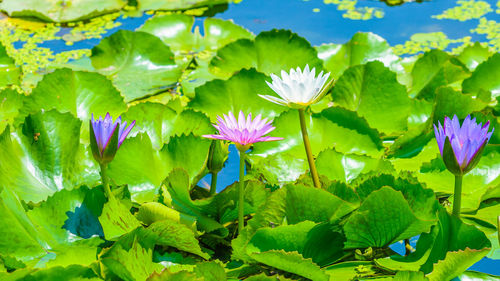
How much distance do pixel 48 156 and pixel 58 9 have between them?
1.20m

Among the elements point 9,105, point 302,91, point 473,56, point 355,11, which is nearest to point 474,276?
point 302,91

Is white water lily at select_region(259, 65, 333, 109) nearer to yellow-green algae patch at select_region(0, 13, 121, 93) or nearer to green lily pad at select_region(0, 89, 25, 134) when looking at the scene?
green lily pad at select_region(0, 89, 25, 134)

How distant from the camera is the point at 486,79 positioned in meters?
1.45

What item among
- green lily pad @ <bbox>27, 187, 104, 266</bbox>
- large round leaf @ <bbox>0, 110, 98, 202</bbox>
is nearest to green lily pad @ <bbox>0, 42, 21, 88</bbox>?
large round leaf @ <bbox>0, 110, 98, 202</bbox>

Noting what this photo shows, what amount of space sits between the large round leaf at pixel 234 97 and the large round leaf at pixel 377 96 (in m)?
0.20

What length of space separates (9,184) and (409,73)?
1123 mm

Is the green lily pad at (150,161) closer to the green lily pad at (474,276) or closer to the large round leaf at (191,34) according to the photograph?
the green lily pad at (474,276)

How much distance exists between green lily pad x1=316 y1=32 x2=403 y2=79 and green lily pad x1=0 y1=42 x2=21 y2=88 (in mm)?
947

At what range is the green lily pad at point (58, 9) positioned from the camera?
213 cm

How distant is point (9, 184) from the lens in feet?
3.56

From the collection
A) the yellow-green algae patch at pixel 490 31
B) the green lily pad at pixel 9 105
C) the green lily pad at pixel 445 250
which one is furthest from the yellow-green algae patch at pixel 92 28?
the green lily pad at pixel 445 250

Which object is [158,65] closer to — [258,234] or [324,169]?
[324,169]

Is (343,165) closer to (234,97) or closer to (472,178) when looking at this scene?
(472,178)

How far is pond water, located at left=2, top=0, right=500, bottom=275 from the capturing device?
197 cm
